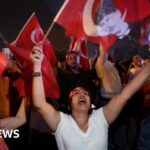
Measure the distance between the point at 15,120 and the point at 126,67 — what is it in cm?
296

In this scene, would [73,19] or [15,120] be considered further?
[73,19]

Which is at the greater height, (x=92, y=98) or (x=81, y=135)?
(x=81, y=135)

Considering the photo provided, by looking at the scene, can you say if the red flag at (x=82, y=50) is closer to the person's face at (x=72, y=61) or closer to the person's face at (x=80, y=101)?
the person's face at (x=72, y=61)

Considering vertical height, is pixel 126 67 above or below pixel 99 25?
below

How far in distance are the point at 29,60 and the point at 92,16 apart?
822mm

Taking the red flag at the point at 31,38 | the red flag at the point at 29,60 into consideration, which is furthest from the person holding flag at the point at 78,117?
the red flag at the point at 31,38

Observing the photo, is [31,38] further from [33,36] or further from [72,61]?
[72,61]

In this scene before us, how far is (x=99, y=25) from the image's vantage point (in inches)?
173

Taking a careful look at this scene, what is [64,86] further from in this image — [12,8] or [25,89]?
[12,8]

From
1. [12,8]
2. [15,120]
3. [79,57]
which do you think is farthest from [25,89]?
[12,8]

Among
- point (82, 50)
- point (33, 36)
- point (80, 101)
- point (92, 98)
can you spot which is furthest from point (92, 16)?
point (82, 50)

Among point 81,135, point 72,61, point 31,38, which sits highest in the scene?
point 31,38

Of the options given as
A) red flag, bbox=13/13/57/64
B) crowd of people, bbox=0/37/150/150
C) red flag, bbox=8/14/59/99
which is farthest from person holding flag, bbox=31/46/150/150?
red flag, bbox=13/13/57/64

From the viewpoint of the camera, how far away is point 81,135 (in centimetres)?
319
